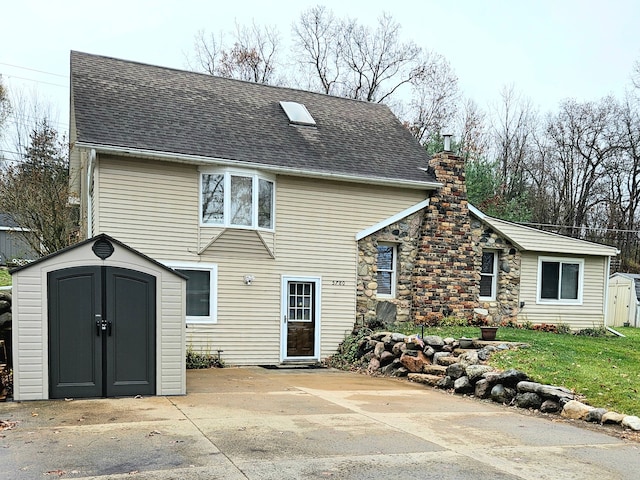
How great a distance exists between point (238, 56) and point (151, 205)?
753 inches

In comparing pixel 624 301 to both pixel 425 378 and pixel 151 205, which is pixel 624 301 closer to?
pixel 425 378

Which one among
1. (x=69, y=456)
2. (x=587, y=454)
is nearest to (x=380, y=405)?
(x=587, y=454)

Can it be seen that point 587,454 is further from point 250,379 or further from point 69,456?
point 250,379

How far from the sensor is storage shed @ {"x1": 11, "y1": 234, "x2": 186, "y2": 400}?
24.6ft

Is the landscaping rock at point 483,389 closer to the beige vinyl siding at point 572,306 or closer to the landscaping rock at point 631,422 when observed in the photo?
the landscaping rock at point 631,422

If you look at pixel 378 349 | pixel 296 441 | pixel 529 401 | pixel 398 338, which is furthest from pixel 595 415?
pixel 378 349

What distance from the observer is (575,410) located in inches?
291

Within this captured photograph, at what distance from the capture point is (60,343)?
300 inches

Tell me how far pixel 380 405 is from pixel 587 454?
2951 millimetres

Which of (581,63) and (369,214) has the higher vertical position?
(581,63)

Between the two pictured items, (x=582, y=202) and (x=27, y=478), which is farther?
(x=582, y=202)

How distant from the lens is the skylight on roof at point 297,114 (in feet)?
48.4

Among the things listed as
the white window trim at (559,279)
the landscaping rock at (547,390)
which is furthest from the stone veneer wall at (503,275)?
the landscaping rock at (547,390)

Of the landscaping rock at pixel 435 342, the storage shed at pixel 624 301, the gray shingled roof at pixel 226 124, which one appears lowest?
the storage shed at pixel 624 301
